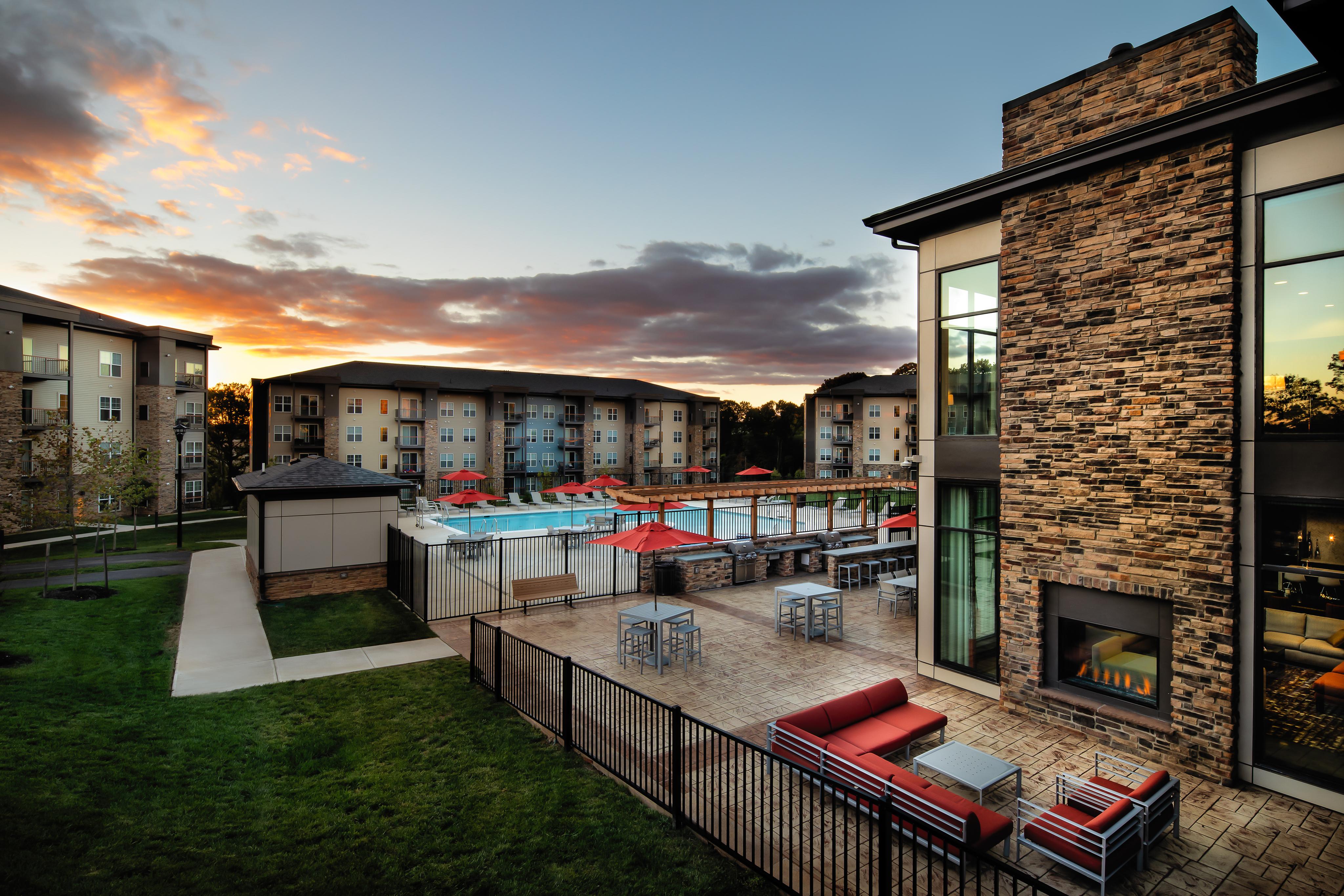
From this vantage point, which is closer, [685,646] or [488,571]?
[685,646]

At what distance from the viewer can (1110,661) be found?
7.88m

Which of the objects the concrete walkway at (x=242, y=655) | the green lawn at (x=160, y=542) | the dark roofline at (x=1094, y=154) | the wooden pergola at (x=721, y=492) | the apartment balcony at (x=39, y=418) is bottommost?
the green lawn at (x=160, y=542)

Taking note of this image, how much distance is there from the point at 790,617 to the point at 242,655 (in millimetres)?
11323

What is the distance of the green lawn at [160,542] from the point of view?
21.8 m

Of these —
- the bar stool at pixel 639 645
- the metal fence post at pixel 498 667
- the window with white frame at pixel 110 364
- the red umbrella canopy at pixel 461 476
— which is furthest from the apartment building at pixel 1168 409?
the window with white frame at pixel 110 364

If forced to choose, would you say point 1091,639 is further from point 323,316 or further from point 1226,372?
point 323,316

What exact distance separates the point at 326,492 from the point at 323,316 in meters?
20.9

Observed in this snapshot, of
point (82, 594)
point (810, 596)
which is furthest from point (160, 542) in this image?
point (810, 596)

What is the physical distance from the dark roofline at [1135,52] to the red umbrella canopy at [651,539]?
29.7ft

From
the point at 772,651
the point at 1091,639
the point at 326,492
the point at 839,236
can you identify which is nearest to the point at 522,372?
the point at 839,236

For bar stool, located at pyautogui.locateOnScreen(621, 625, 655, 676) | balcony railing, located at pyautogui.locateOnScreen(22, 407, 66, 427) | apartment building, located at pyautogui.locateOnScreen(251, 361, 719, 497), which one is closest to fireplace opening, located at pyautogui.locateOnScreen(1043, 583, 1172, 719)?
bar stool, located at pyautogui.locateOnScreen(621, 625, 655, 676)

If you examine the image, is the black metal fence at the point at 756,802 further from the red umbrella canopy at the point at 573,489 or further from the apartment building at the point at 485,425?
the apartment building at the point at 485,425

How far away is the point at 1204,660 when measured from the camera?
6875 millimetres

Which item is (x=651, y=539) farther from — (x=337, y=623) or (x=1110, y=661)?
(x=337, y=623)
